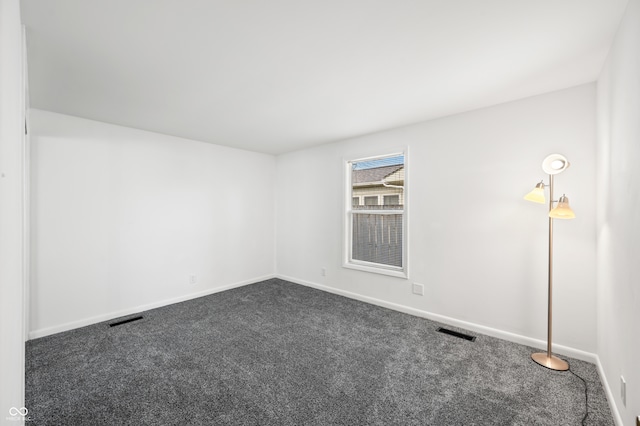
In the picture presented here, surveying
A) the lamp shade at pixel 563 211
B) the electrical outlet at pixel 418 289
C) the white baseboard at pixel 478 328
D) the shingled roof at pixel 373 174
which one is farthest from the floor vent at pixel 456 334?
the shingled roof at pixel 373 174

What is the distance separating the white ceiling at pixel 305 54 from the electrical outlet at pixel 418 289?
6.74 feet

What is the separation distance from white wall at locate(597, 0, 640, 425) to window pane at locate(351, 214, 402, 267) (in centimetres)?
195

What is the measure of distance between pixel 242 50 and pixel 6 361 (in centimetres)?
198

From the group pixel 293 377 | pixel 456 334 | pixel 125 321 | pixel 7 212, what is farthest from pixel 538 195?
pixel 125 321

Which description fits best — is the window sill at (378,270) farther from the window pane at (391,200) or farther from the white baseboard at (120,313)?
the white baseboard at (120,313)

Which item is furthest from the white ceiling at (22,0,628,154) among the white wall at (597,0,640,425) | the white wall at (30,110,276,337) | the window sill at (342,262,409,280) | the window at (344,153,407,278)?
the window sill at (342,262,409,280)

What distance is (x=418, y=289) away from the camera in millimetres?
3379

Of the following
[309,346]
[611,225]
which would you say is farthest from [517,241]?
[309,346]

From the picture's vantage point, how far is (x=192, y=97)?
2645 millimetres

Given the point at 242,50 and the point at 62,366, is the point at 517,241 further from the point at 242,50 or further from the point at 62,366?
the point at 62,366

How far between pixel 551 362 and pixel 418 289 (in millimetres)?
1344

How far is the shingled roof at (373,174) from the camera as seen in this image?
3.79 metres

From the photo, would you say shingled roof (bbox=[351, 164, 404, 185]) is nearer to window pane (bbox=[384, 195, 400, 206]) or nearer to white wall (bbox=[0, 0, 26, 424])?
window pane (bbox=[384, 195, 400, 206])

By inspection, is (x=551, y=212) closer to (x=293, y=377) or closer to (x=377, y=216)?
(x=377, y=216)
